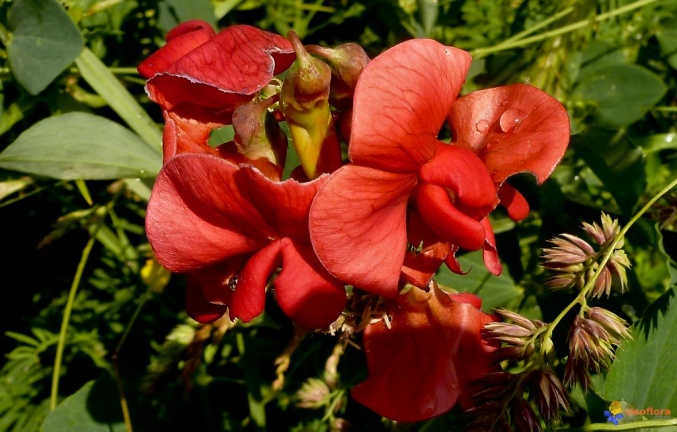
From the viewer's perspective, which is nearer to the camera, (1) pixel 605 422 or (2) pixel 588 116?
(1) pixel 605 422

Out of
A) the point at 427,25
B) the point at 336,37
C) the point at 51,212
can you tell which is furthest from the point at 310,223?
the point at 336,37

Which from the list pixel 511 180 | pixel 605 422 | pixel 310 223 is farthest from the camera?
pixel 511 180

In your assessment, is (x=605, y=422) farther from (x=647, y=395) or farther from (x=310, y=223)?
(x=310, y=223)

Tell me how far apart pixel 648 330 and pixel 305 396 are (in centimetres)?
63

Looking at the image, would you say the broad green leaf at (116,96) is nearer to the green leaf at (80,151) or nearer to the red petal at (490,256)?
the green leaf at (80,151)

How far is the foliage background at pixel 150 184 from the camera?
1403 millimetres

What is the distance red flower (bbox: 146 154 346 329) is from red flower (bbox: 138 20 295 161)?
79 millimetres

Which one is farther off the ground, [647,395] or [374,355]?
[374,355]

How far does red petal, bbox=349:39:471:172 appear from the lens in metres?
0.80

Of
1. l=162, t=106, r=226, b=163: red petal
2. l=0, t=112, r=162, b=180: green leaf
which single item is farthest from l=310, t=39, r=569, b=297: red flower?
l=0, t=112, r=162, b=180: green leaf

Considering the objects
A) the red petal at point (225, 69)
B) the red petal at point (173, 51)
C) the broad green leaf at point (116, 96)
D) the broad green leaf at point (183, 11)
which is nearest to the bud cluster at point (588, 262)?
the red petal at point (225, 69)

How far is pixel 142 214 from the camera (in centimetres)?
171

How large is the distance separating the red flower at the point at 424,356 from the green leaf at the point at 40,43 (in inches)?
32.3

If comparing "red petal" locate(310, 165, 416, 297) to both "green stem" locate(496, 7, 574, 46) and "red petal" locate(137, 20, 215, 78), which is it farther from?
"green stem" locate(496, 7, 574, 46)
